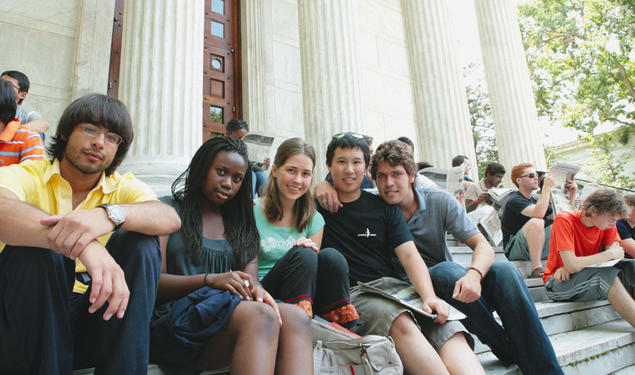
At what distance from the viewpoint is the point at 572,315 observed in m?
3.54

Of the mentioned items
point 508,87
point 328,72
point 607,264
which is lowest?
point 607,264

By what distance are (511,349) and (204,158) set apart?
2130mm

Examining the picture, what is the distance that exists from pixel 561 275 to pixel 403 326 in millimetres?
2494

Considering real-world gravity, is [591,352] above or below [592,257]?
below

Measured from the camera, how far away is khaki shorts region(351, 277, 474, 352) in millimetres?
2115

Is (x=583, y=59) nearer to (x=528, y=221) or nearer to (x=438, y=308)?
(x=528, y=221)

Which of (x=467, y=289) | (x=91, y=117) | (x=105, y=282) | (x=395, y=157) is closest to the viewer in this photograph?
(x=105, y=282)

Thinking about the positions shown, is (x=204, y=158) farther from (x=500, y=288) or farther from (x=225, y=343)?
(x=500, y=288)

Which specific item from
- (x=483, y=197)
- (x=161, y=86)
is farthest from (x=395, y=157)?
(x=483, y=197)

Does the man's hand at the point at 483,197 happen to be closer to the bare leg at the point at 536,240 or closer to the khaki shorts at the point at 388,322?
the bare leg at the point at 536,240

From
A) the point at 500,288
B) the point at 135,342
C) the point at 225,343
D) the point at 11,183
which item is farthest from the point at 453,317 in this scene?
the point at 11,183

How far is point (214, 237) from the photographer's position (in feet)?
7.15

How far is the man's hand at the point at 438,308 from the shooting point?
2148mm

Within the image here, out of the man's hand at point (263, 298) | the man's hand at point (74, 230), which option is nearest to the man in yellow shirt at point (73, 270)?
the man's hand at point (74, 230)
